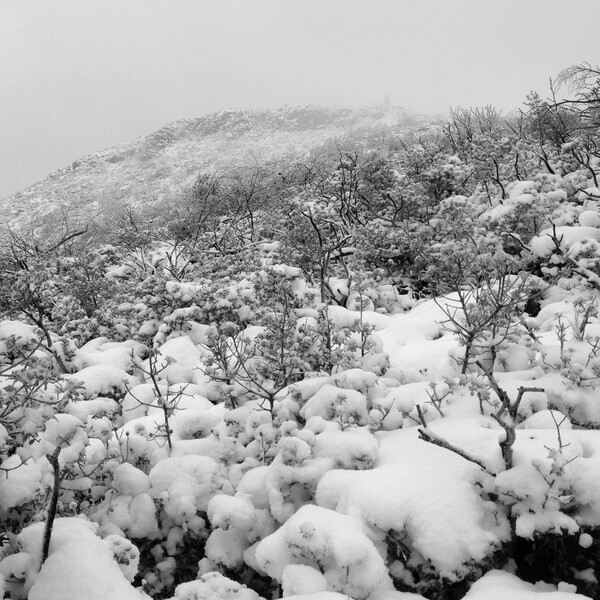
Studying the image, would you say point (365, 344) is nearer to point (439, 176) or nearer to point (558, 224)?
point (558, 224)

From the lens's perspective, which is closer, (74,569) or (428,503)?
(74,569)

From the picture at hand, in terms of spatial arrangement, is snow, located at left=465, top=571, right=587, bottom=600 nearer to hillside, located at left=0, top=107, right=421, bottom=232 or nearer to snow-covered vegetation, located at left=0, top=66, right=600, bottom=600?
snow-covered vegetation, located at left=0, top=66, right=600, bottom=600

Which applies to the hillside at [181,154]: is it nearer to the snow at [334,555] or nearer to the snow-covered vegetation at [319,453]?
the snow-covered vegetation at [319,453]

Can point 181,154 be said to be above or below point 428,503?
above

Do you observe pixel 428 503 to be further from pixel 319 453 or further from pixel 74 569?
pixel 74 569

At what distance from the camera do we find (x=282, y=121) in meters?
65.1

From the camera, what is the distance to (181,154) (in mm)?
55469

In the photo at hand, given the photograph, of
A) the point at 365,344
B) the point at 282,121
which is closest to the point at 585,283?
the point at 365,344

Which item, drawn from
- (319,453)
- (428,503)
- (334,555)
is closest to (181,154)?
(319,453)

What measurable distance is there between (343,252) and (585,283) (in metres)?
5.61

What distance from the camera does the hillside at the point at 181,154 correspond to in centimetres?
4084

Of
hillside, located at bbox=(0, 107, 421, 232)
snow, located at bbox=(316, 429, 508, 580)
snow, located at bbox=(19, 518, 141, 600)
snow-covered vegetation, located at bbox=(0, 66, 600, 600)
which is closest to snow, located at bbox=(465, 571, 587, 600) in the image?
snow-covered vegetation, located at bbox=(0, 66, 600, 600)

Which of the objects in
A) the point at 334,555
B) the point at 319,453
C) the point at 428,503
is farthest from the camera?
the point at 319,453

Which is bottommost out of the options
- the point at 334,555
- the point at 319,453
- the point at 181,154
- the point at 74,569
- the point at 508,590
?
the point at 508,590
